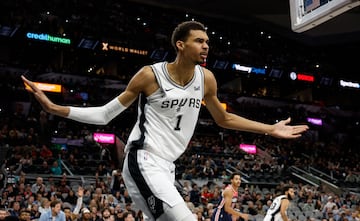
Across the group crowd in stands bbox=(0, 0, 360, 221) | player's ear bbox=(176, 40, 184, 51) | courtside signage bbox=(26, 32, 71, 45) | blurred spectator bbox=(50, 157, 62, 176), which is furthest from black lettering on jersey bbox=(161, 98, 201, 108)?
courtside signage bbox=(26, 32, 71, 45)

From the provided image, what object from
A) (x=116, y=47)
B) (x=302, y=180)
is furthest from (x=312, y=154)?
(x=116, y=47)

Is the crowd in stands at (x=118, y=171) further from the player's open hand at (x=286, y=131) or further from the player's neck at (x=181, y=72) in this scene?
the player's open hand at (x=286, y=131)

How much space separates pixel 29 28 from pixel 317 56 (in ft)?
82.4

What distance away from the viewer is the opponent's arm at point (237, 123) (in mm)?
4648

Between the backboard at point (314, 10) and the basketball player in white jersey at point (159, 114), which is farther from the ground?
the backboard at point (314, 10)

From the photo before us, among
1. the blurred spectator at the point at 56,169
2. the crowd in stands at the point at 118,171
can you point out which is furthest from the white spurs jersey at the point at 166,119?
the blurred spectator at the point at 56,169

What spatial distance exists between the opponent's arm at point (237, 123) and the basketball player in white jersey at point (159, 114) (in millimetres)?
23

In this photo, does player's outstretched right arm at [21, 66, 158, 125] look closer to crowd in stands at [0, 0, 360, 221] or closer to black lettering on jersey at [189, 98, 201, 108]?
black lettering on jersey at [189, 98, 201, 108]

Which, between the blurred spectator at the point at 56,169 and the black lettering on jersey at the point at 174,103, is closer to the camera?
the black lettering on jersey at the point at 174,103

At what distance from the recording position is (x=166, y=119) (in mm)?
4277

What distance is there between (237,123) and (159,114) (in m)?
0.86

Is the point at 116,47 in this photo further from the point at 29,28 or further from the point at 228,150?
the point at 228,150

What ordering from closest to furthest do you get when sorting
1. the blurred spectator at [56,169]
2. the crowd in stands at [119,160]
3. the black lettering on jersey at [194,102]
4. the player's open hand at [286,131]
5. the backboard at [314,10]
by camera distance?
the black lettering on jersey at [194,102] < the player's open hand at [286,131] < the backboard at [314,10] < the crowd in stands at [119,160] < the blurred spectator at [56,169]

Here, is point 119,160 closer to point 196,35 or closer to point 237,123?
point 237,123
